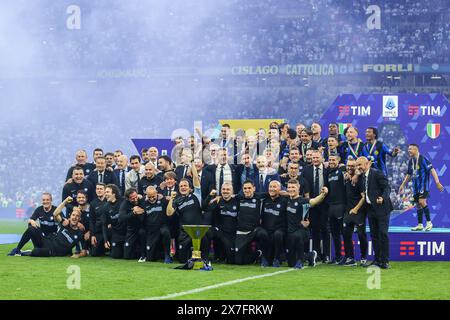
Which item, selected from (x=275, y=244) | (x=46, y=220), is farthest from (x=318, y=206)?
(x=46, y=220)

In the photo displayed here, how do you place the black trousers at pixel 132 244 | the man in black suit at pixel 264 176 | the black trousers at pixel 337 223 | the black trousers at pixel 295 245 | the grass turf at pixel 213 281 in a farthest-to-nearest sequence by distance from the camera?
the black trousers at pixel 132 244, the man in black suit at pixel 264 176, the black trousers at pixel 337 223, the black trousers at pixel 295 245, the grass turf at pixel 213 281

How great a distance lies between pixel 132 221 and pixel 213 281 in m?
3.49

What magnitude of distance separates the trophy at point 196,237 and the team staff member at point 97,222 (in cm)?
270

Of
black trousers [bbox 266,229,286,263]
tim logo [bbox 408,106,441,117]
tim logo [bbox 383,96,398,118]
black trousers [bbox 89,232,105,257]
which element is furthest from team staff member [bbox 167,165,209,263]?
tim logo [bbox 408,106,441,117]

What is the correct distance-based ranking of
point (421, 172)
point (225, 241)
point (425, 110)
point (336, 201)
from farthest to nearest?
point (425, 110), point (421, 172), point (225, 241), point (336, 201)

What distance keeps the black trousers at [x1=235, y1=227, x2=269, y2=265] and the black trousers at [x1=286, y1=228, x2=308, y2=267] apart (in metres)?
0.34

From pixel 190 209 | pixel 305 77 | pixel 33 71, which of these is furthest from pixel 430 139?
pixel 33 71

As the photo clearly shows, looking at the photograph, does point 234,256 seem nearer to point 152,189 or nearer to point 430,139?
point 152,189

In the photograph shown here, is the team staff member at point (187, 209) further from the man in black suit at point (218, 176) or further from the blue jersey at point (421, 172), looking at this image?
the blue jersey at point (421, 172)

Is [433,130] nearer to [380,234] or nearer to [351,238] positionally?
[351,238]

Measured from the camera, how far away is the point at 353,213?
12.2m

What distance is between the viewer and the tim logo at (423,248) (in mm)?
13172

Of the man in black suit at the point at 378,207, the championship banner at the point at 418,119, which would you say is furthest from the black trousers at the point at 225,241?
the championship banner at the point at 418,119

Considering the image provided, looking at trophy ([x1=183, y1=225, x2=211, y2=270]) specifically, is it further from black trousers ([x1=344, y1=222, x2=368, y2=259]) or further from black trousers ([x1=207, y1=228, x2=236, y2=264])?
black trousers ([x1=344, y1=222, x2=368, y2=259])
